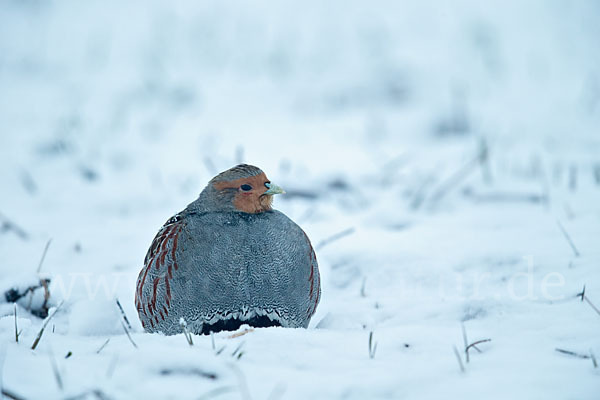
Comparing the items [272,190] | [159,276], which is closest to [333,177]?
[272,190]

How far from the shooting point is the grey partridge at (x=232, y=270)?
2225 millimetres

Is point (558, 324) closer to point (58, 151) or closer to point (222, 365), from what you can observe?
point (222, 365)

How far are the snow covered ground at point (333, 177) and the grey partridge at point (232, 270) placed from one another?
0.64 ft

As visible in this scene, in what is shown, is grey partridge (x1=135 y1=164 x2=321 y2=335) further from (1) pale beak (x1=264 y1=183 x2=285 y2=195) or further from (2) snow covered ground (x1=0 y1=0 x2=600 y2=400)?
(2) snow covered ground (x1=0 y1=0 x2=600 y2=400)

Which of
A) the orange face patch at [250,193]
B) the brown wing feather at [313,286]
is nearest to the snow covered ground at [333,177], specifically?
the brown wing feather at [313,286]

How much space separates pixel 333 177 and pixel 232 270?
9.65 feet

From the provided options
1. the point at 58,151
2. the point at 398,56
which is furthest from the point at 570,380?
the point at 398,56

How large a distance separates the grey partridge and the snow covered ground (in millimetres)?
194

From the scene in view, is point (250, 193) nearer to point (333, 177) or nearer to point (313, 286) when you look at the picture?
point (313, 286)

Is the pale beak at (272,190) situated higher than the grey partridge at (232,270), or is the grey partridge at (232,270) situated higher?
the pale beak at (272,190)

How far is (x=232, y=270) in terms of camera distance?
2.23 metres

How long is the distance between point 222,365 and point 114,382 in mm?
319

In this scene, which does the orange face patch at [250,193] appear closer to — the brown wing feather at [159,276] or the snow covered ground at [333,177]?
the brown wing feather at [159,276]

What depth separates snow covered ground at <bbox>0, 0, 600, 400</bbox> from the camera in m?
1.74
